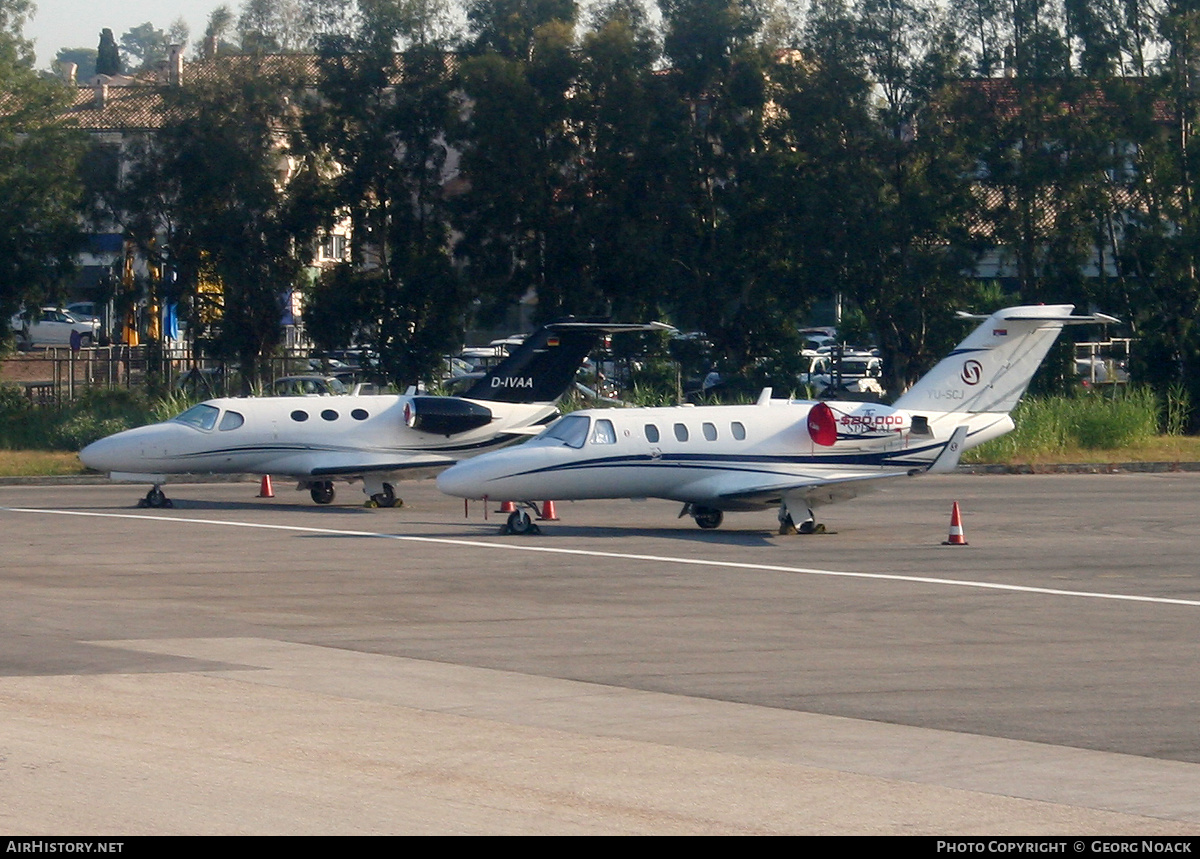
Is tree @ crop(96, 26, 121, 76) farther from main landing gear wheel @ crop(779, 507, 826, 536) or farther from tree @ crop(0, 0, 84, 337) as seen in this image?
main landing gear wheel @ crop(779, 507, 826, 536)

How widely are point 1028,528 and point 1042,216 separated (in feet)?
78.1

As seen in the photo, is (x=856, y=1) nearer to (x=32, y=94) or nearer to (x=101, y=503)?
(x=32, y=94)

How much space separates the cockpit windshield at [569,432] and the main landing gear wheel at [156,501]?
25.7ft

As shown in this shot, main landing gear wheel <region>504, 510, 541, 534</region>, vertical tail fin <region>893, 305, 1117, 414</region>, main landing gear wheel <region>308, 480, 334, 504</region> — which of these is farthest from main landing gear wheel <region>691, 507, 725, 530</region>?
main landing gear wheel <region>308, 480, 334, 504</region>

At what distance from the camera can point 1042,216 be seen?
1839 inches

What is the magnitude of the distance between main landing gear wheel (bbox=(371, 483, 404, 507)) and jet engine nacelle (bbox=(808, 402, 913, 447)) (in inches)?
316

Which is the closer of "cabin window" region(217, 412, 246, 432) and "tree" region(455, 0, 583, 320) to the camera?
"cabin window" region(217, 412, 246, 432)

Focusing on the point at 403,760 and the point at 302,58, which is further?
the point at 302,58

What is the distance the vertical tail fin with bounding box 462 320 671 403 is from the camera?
30.5m

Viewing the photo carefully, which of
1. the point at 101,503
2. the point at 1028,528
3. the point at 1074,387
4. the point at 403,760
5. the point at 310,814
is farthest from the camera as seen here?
the point at 1074,387

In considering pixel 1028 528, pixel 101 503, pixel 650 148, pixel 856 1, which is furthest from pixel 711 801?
pixel 856 1

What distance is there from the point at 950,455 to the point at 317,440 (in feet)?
36.7

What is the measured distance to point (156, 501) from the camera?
28781 millimetres

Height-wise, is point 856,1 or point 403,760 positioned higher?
point 856,1
